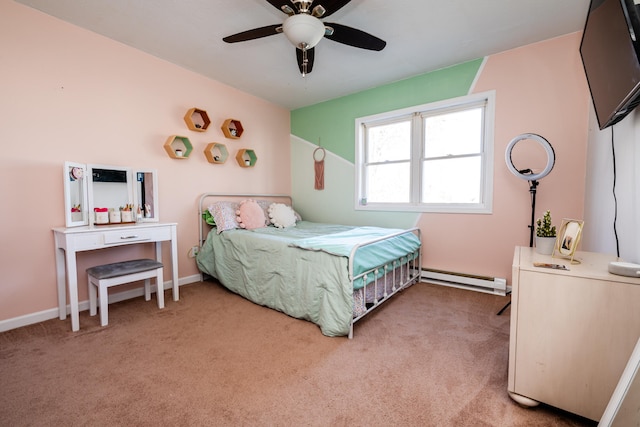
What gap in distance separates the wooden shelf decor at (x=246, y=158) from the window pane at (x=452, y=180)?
85.5 inches

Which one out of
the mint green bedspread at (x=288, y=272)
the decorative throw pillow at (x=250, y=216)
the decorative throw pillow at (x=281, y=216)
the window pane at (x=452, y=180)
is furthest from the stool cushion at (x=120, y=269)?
the window pane at (x=452, y=180)

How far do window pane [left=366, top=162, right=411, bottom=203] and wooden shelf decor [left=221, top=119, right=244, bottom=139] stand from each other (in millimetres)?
1716

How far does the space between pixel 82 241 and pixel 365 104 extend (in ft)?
10.5

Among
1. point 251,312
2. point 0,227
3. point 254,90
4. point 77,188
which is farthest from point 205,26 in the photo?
point 251,312

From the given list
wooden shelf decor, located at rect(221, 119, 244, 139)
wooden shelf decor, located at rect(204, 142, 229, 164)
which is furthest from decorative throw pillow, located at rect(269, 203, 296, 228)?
wooden shelf decor, located at rect(221, 119, 244, 139)

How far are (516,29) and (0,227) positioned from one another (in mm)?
4242

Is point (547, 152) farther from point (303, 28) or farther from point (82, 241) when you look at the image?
point (82, 241)

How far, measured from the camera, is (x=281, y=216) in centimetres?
332

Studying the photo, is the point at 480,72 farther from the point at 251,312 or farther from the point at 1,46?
the point at 1,46

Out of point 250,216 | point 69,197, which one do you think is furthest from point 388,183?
point 69,197

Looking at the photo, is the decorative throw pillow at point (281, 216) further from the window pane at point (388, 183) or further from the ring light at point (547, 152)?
the ring light at point (547, 152)

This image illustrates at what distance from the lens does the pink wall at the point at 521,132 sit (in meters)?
2.34

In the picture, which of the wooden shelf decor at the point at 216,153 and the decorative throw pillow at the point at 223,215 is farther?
the wooden shelf decor at the point at 216,153

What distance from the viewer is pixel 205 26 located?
2.21m
